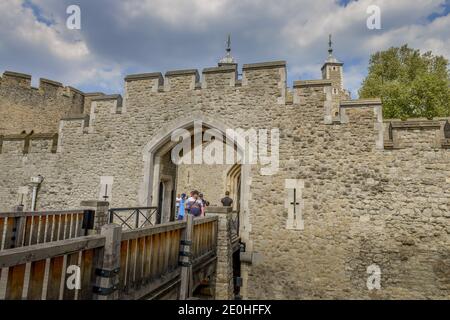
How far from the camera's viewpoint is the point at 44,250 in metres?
2.18

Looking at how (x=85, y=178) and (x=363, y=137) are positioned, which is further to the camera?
(x=85, y=178)

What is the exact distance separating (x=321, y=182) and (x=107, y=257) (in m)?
6.41

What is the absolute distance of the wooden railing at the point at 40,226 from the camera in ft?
15.3

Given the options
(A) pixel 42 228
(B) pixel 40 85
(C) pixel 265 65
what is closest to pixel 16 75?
→ (B) pixel 40 85

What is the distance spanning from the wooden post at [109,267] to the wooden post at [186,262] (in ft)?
6.21

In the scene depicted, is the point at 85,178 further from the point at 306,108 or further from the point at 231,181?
the point at 231,181

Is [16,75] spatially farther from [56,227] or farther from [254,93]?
[254,93]

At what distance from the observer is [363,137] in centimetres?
783

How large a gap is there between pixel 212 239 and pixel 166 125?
4.38 meters

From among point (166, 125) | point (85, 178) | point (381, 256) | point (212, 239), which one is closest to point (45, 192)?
point (85, 178)

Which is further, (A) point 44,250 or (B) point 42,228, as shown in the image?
(B) point 42,228

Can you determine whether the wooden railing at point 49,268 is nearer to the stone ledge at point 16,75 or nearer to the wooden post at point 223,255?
the wooden post at point 223,255

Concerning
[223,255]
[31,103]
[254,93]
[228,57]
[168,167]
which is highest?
[228,57]

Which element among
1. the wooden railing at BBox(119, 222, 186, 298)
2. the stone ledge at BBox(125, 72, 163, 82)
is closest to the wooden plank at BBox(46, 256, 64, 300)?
the wooden railing at BBox(119, 222, 186, 298)
